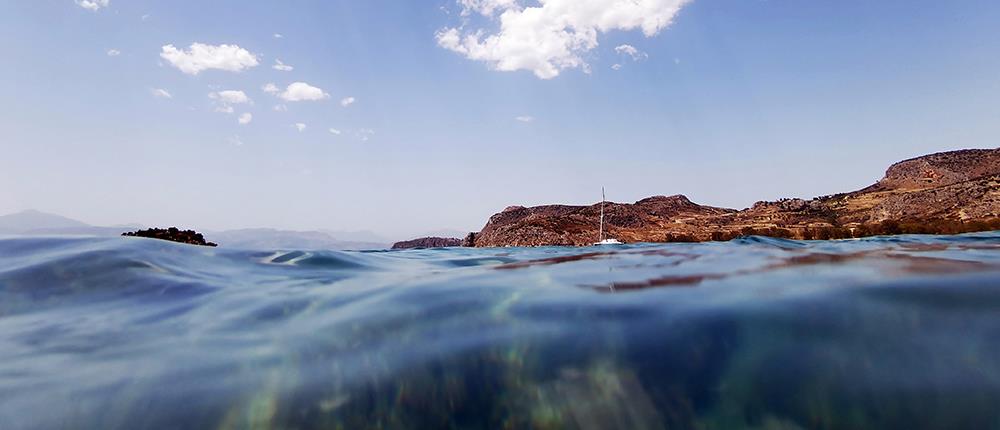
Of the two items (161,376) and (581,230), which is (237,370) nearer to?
(161,376)

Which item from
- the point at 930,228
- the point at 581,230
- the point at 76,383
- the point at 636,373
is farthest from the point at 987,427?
the point at 581,230

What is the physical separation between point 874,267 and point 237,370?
586cm

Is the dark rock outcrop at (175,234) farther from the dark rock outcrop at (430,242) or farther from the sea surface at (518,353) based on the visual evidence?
the dark rock outcrop at (430,242)

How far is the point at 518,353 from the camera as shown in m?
2.61

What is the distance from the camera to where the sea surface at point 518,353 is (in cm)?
211

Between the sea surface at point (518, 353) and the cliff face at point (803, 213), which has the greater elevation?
the cliff face at point (803, 213)

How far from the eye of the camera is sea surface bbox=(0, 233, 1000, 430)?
2113 mm

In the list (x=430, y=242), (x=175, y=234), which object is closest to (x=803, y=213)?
(x=430, y=242)

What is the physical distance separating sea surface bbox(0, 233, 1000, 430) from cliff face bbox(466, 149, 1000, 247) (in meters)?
22.0

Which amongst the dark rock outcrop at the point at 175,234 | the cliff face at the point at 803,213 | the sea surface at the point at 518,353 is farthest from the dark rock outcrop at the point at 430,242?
the sea surface at the point at 518,353

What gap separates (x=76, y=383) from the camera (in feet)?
8.70

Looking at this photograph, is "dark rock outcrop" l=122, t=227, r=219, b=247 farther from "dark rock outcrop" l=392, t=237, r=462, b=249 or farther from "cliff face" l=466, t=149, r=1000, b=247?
"dark rock outcrop" l=392, t=237, r=462, b=249

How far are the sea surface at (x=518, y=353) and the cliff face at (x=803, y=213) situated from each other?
72.3 feet

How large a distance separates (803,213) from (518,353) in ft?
132
